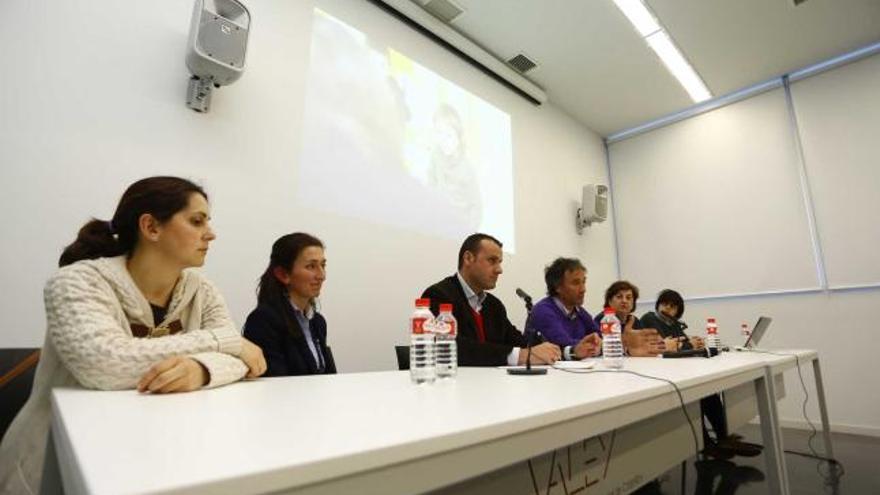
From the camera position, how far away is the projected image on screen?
7.79ft

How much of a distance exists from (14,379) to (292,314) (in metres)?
0.76

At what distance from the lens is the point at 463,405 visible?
2.06 feet

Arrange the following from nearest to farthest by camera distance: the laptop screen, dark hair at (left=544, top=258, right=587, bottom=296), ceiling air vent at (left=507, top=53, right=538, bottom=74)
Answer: dark hair at (left=544, top=258, right=587, bottom=296) < the laptop screen < ceiling air vent at (left=507, top=53, right=538, bottom=74)

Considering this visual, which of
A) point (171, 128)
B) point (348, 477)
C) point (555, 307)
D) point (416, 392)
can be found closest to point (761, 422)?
point (555, 307)

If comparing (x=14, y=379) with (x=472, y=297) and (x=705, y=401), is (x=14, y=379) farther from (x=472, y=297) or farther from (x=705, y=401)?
(x=705, y=401)

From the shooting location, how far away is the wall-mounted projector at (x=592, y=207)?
4.13 meters

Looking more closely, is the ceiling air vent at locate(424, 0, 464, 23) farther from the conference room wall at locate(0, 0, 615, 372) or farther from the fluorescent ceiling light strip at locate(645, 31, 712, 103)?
the fluorescent ceiling light strip at locate(645, 31, 712, 103)

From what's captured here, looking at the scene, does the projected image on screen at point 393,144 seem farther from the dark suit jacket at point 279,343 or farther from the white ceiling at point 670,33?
the dark suit jacket at point 279,343

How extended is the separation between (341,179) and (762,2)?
3269mm

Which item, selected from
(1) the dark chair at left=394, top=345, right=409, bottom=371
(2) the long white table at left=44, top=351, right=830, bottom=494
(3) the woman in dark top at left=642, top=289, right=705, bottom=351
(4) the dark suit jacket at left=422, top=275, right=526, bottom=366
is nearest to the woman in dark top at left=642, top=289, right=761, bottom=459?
(3) the woman in dark top at left=642, top=289, right=705, bottom=351

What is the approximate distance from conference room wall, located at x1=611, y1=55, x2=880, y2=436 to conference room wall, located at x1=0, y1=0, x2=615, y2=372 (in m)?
2.98

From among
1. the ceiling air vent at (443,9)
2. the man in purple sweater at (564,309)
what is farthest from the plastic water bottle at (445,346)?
the ceiling air vent at (443,9)

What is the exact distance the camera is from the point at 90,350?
0.74 metres

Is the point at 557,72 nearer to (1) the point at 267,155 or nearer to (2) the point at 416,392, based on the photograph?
(1) the point at 267,155
